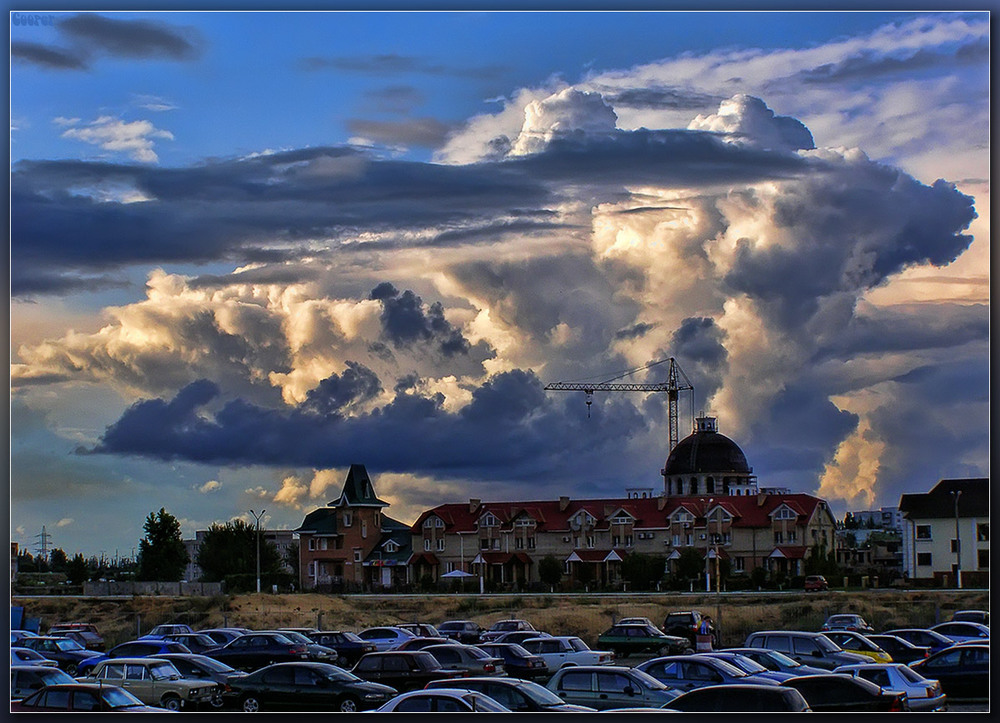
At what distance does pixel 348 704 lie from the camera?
27094mm

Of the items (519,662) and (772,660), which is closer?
(772,660)

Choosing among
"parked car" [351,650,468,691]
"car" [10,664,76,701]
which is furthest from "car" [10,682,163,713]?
"parked car" [351,650,468,691]

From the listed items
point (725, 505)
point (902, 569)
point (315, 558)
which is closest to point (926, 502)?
point (902, 569)

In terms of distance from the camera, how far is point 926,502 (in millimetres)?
53500

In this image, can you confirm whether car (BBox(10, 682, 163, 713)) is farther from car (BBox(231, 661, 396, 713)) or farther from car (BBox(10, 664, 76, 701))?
car (BBox(231, 661, 396, 713))

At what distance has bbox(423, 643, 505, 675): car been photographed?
1275 inches

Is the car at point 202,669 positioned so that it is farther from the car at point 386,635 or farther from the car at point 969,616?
the car at point 969,616

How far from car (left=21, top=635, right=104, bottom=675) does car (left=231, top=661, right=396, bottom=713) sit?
28.1 feet

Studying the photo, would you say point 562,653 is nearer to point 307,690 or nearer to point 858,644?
point 858,644

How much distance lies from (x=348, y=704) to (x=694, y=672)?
7.52 metres

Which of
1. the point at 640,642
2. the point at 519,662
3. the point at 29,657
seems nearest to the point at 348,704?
the point at 519,662

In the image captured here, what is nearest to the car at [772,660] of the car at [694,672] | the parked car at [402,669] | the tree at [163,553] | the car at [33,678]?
the car at [694,672]

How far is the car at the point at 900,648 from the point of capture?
34.1 meters
